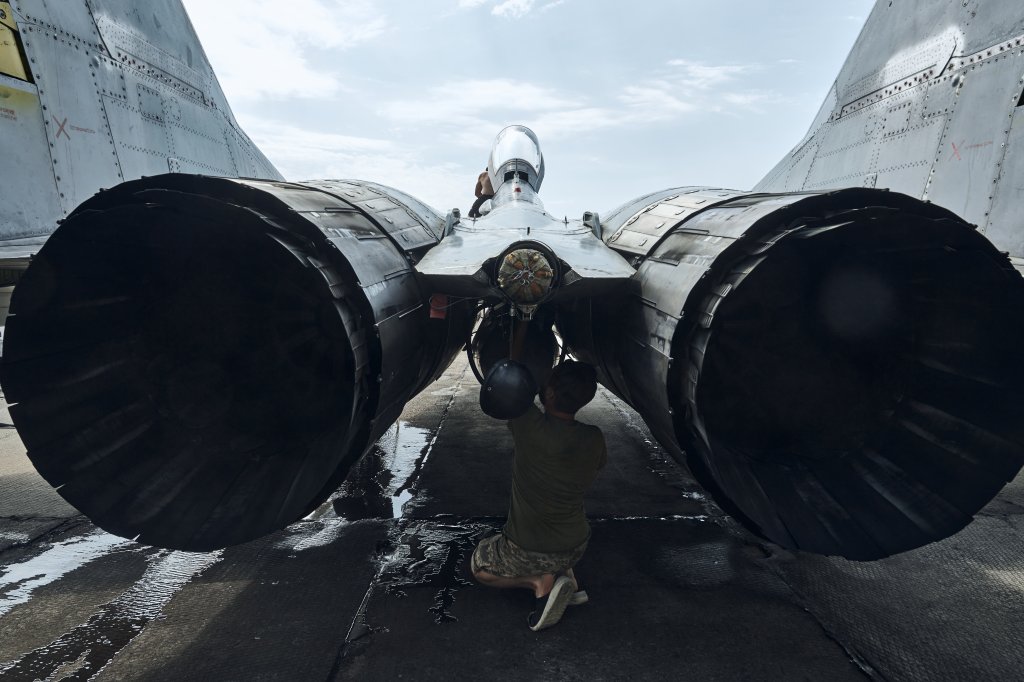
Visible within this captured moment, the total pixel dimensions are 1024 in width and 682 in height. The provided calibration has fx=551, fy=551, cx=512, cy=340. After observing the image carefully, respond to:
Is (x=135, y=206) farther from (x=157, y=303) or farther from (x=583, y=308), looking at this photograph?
(x=583, y=308)

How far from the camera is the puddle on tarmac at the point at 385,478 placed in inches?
182

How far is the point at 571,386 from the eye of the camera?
3189 millimetres

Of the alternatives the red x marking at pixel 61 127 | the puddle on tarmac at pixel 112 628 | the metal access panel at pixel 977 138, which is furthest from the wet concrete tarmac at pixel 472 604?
the red x marking at pixel 61 127

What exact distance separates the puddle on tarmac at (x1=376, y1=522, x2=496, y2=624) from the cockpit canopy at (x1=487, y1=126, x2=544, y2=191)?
4741 mm

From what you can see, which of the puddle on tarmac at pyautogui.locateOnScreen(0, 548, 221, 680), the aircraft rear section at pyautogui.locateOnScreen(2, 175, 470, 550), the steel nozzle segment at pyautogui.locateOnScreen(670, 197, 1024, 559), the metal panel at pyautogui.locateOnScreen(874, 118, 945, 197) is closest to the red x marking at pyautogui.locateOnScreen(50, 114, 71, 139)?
the aircraft rear section at pyautogui.locateOnScreen(2, 175, 470, 550)

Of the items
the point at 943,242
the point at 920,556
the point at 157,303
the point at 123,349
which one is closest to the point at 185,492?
the point at 123,349

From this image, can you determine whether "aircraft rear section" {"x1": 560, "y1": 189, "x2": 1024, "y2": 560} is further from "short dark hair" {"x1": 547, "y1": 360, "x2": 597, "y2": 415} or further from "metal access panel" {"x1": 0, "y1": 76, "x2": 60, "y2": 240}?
"metal access panel" {"x1": 0, "y1": 76, "x2": 60, "y2": 240}

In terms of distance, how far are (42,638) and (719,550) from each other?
13.4 feet

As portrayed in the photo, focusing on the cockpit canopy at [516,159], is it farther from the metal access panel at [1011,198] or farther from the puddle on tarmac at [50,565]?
the puddle on tarmac at [50,565]

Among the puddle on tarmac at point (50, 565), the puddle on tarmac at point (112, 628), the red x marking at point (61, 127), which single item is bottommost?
the puddle on tarmac at point (112, 628)

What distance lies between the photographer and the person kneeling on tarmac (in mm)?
3230

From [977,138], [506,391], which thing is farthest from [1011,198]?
[506,391]

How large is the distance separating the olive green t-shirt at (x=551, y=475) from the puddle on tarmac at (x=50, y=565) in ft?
9.69

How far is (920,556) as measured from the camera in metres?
3.83
